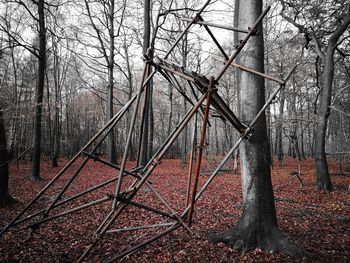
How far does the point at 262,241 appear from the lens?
3.93 meters

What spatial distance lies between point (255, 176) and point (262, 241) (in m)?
1.10

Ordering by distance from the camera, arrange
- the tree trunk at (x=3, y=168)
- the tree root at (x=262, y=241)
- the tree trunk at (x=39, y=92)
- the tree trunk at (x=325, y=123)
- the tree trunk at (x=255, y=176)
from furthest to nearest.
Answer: the tree trunk at (x=39, y=92) < the tree trunk at (x=325, y=123) < the tree trunk at (x=3, y=168) < the tree trunk at (x=255, y=176) < the tree root at (x=262, y=241)

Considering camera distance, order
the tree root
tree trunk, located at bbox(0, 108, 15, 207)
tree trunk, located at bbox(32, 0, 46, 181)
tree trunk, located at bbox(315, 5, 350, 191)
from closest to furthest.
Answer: the tree root
tree trunk, located at bbox(0, 108, 15, 207)
tree trunk, located at bbox(315, 5, 350, 191)
tree trunk, located at bbox(32, 0, 46, 181)

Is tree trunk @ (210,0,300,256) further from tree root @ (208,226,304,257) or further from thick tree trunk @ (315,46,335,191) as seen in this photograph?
thick tree trunk @ (315,46,335,191)

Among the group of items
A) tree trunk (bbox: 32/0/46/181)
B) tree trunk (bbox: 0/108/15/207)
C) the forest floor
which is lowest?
the forest floor

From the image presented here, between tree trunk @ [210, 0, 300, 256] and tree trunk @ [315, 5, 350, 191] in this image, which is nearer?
tree trunk @ [210, 0, 300, 256]

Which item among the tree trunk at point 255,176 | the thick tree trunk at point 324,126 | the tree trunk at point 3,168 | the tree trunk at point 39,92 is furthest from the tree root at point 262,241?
the tree trunk at point 39,92

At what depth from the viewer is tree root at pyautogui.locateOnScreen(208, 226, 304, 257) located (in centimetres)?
377

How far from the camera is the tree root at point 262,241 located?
377 cm

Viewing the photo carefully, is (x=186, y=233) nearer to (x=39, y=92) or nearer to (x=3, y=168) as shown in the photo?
(x=3, y=168)

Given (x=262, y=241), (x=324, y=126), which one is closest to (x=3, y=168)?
(x=262, y=241)

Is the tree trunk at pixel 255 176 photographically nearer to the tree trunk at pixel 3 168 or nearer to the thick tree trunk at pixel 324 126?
the tree trunk at pixel 3 168

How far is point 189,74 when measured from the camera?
2.66 m

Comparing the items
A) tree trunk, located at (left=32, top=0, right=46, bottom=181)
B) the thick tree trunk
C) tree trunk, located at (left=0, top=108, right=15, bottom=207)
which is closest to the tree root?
tree trunk, located at (left=0, top=108, right=15, bottom=207)
